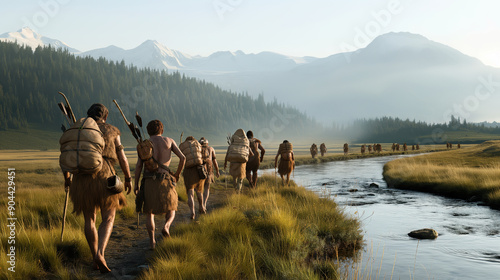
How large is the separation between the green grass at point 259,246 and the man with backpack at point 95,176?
0.96 metres

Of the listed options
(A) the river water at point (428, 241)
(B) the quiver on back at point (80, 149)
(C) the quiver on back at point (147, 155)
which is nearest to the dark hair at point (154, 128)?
(C) the quiver on back at point (147, 155)

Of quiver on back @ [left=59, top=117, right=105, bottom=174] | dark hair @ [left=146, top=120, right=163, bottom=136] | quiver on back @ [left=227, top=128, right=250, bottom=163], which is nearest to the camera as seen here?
quiver on back @ [left=59, top=117, right=105, bottom=174]

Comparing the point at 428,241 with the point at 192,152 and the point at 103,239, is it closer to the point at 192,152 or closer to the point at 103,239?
the point at 192,152

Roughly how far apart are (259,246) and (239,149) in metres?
6.26

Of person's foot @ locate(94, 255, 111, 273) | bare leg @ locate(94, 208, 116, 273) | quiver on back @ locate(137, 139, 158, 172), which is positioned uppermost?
quiver on back @ locate(137, 139, 158, 172)

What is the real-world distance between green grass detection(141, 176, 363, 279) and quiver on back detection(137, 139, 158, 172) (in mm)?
1385

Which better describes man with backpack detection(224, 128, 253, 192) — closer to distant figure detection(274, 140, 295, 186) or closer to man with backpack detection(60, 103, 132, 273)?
distant figure detection(274, 140, 295, 186)

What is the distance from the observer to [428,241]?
9969 mm

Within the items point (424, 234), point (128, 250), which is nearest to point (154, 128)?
point (128, 250)

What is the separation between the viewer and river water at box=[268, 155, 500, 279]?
24.8 ft

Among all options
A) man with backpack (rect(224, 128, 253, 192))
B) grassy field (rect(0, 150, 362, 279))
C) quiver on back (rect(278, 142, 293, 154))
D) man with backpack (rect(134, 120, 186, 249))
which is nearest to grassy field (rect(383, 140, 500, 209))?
quiver on back (rect(278, 142, 293, 154))

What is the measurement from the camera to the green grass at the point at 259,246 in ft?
19.5

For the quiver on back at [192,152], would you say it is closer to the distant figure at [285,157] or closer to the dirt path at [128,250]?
the dirt path at [128,250]

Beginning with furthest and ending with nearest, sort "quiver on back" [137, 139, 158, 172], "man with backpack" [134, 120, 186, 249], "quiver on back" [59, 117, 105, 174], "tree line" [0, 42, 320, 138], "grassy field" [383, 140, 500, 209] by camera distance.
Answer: "tree line" [0, 42, 320, 138]
"grassy field" [383, 140, 500, 209]
"man with backpack" [134, 120, 186, 249]
"quiver on back" [137, 139, 158, 172]
"quiver on back" [59, 117, 105, 174]
